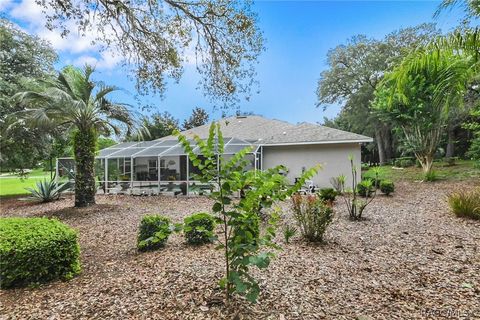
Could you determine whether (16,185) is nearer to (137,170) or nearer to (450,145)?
(137,170)

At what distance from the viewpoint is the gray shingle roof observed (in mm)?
14931

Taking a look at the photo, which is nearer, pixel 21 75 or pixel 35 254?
pixel 35 254

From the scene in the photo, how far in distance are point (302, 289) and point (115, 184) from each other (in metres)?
14.7

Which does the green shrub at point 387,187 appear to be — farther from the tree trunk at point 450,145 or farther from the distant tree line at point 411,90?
the tree trunk at point 450,145

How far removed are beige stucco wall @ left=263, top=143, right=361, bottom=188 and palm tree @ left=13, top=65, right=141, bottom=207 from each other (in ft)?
29.0

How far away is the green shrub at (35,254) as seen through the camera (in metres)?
3.61

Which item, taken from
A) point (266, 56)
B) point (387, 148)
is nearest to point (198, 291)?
point (266, 56)

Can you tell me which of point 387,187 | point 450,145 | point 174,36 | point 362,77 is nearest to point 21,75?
point 174,36

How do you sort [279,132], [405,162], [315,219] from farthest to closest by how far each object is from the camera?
[405,162]
[279,132]
[315,219]

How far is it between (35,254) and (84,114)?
7.44 m

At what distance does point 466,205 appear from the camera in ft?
23.2

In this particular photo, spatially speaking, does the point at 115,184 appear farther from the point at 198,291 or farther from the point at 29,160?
the point at 198,291

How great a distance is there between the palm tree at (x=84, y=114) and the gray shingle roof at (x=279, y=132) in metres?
3.33

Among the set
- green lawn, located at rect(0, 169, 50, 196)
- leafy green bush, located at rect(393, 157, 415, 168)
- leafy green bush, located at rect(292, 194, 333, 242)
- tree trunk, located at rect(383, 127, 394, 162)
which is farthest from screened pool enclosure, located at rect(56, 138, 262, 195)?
tree trunk, located at rect(383, 127, 394, 162)
